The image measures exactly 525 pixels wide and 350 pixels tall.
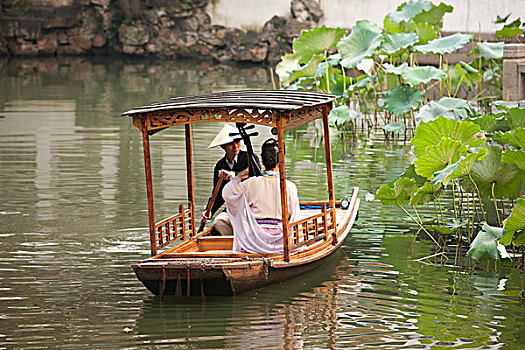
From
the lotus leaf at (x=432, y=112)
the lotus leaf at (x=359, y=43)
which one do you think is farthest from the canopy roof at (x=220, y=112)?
the lotus leaf at (x=359, y=43)

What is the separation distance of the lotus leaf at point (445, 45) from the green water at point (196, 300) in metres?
1.64

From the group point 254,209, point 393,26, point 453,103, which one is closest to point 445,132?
point 254,209

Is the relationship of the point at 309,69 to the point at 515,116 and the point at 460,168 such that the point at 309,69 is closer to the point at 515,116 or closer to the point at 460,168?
the point at 515,116

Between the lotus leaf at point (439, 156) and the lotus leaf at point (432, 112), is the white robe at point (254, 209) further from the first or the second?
the lotus leaf at point (432, 112)

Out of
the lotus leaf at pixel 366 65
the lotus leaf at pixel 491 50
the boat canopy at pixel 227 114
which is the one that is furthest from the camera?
the lotus leaf at pixel 366 65

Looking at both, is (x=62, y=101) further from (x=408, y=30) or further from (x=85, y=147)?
(x=408, y=30)

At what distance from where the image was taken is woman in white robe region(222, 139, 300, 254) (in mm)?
6309

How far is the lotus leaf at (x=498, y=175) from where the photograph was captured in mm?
6543

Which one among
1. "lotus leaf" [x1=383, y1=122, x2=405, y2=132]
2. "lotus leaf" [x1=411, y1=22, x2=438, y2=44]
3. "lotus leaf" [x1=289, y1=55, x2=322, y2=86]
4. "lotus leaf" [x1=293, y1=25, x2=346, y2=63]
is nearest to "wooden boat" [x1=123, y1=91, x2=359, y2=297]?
"lotus leaf" [x1=383, y1=122, x2=405, y2=132]

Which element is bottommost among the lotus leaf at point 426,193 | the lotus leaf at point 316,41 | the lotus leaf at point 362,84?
the lotus leaf at point 426,193

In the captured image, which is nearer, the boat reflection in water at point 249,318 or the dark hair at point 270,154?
the boat reflection in water at point 249,318

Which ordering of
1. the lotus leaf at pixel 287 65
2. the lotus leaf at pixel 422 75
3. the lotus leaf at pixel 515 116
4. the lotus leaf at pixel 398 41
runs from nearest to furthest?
1. the lotus leaf at pixel 515 116
2. the lotus leaf at pixel 422 75
3. the lotus leaf at pixel 398 41
4. the lotus leaf at pixel 287 65

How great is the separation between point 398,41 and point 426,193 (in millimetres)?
5164

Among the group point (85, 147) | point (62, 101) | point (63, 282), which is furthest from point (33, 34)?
point (63, 282)
